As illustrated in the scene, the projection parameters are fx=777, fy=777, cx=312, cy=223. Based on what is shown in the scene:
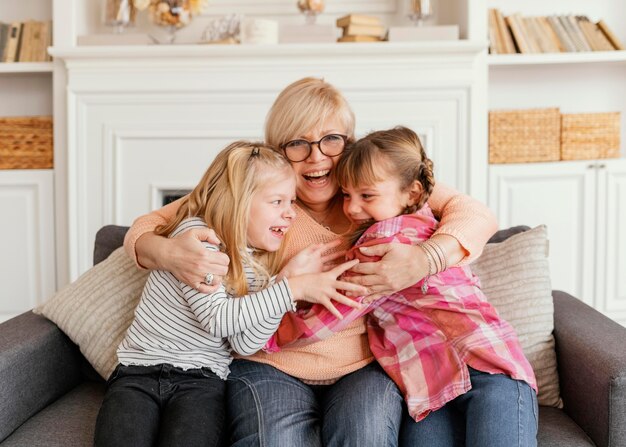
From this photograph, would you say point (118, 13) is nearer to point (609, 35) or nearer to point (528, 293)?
point (609, 35)

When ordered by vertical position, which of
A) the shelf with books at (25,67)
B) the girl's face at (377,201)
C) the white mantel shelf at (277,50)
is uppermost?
the white mantel shelf at (277,50)

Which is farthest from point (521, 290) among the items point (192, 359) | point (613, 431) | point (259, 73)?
point (259, 73)

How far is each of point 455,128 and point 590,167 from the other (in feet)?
2.37

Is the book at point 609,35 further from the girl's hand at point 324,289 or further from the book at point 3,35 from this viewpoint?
the book at point 3,35

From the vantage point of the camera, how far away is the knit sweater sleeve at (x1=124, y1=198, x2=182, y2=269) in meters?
1.93

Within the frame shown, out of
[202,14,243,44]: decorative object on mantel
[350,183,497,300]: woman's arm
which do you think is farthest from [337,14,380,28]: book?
[350,183,497,300]: woman's arm

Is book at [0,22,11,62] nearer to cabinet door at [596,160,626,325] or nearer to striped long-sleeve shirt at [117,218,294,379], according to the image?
striped long-sleeve shirt at [117,218,294,379]

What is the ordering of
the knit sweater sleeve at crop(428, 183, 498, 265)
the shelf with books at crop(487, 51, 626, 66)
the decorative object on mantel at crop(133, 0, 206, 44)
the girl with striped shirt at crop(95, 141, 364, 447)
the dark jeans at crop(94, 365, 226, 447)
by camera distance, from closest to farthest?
1. the dark jeans at crop(94, 365, 226, 447)
2. the girl with striped shirt at crop(95, 141, 364, 447)
3. the knit sweater sleeve at crop(428, 183, 498, 265)
4. the decorative object on mantel at crop(133, 0, 206, 44)
5. the shelf with books at crop(487, 51, 626, 66)

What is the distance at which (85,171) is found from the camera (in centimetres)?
354

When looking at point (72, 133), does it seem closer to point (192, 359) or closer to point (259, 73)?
point (259, 73)

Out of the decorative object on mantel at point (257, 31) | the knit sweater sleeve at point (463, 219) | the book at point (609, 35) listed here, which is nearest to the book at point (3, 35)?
the decorative object on mantel at point (257, 31)

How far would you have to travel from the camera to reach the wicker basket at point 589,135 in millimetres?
3662

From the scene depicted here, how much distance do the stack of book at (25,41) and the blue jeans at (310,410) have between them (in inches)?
98.1

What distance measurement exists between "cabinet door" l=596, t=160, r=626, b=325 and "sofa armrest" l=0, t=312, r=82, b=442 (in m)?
2.63
